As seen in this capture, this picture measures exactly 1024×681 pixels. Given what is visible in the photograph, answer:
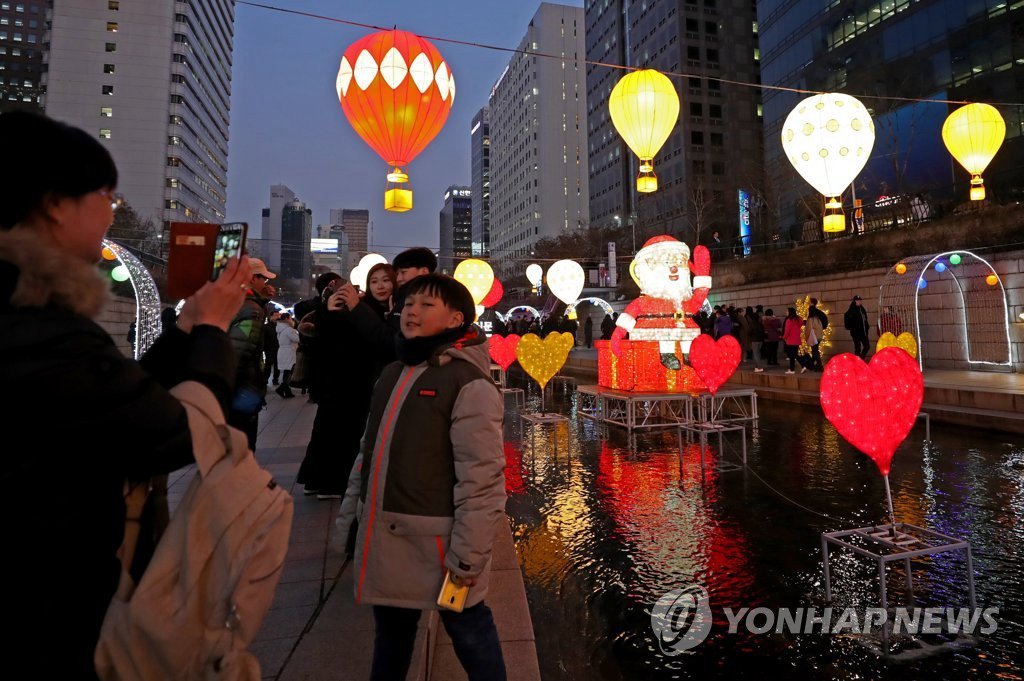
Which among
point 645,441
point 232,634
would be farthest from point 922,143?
point 232,634

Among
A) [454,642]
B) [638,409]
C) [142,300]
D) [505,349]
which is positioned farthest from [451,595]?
[505,349]

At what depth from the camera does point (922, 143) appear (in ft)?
75.7

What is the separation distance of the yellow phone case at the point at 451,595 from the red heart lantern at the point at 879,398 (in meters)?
3.00

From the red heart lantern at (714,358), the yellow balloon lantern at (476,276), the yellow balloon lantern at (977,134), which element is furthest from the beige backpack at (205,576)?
the yellow balloon lantern at (977,134)

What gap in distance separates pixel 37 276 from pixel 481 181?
459ft

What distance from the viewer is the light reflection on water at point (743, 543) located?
109 inches

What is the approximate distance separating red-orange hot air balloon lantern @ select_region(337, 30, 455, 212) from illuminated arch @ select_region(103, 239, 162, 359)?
14.6 feet

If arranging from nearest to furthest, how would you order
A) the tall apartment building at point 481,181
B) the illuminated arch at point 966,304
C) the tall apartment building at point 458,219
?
the illuminated arch at point 966,304, the tall apartment building at point 481,181, the tall apartment building at point 458,219

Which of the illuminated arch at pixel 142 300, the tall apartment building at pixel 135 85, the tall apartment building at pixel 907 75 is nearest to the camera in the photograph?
the illuminated arch at pixel 142 300

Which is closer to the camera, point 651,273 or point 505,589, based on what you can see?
point 505,589

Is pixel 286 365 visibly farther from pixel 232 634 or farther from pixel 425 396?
pixel 232 634

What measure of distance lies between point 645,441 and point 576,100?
98.7 m

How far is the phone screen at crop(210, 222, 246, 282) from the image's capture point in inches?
50.3

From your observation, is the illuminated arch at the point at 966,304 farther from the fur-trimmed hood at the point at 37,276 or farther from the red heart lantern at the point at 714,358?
the fur-trimmed hood at the point at 37,276
